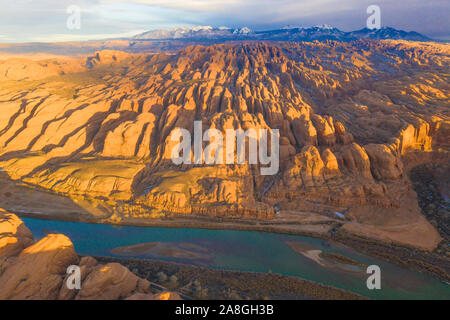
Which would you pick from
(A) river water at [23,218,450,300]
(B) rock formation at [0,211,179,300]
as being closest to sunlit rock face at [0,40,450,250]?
(A) river water at [23,218,450,300]

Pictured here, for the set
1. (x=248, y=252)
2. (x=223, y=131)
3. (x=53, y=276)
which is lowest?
(x=248, y=252)

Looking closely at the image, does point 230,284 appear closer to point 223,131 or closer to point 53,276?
point 53,276

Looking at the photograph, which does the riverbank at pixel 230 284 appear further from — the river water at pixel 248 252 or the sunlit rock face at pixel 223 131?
the sunlit rock face at pixel 223 131

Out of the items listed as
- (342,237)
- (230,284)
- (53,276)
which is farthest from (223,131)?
(53,276)

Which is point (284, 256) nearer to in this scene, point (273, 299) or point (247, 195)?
point (273, 299)

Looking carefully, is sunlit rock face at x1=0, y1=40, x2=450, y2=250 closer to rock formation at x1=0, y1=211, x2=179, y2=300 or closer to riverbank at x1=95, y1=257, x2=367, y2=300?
riverbank at x1=95, y1=257, x2=367, y2=300

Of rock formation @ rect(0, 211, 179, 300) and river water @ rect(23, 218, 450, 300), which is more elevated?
rock formation @ rect(0, 211, 179, 300)

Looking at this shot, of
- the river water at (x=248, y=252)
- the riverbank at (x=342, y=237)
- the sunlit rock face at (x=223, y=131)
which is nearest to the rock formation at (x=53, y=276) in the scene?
the river water at (x=248, y=252)
